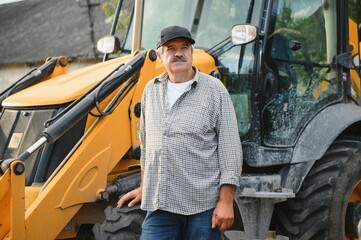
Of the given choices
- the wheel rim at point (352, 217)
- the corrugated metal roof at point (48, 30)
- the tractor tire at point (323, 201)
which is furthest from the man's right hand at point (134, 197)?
the corrugated metal roof at point (48, 30)

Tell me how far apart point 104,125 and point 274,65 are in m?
1.62

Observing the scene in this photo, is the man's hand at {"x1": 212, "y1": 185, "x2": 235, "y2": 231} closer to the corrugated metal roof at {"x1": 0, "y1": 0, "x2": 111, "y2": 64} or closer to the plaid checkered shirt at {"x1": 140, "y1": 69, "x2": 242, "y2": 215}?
the plaid checkered shirt at {"x1": 140, "y1": 69, "x2": 242, "y2": 215}

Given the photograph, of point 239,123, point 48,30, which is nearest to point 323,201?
point 239,123

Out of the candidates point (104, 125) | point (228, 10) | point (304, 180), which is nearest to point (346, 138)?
point (304, 180)

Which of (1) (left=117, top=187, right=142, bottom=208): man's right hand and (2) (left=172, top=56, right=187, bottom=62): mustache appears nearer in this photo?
(2) (left=172, top=56, right=187, bottom=62): mustache

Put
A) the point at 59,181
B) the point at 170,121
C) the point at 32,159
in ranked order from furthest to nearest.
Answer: the point at 32,159
the point at 59,181
the point at 170,121

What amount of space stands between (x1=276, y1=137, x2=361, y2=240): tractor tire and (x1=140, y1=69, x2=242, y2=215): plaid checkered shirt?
1866mm

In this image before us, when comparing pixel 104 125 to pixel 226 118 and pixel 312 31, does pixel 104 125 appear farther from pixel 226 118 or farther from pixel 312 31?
pixel 312 31

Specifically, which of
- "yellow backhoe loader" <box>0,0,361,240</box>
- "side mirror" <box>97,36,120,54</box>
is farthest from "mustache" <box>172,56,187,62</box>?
"side mirror" <box>97,36,120,54</box>

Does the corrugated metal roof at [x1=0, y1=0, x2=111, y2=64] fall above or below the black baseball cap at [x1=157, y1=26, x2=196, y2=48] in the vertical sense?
above

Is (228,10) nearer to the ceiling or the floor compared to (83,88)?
nearer to the ceiling

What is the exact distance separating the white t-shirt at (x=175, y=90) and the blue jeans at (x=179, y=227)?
24.8 inches

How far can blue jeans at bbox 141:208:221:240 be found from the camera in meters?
3.68

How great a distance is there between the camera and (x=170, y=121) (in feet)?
12.3
